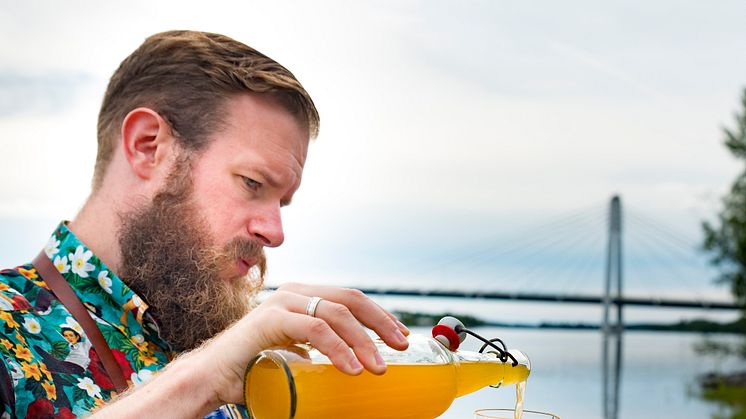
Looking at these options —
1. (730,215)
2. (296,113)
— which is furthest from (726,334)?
(296,113)

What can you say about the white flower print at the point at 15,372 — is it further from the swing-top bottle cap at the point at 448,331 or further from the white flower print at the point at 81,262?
the swing-top bottle cap at the point at 448,331

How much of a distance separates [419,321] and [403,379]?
8581mm

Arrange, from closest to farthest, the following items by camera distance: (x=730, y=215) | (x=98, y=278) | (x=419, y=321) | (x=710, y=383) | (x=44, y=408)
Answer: (x=44, y=408), (x=98, y=278), (x=419, y=321), (x=730, y=215), (x=710, y=383)

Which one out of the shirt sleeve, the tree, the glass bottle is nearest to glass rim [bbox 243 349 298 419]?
the glass bottle

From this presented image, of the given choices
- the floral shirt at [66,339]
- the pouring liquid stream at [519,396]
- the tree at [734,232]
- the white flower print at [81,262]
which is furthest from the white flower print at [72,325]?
the tree at [734,232]

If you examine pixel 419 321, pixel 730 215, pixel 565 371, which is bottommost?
pixel 565 371

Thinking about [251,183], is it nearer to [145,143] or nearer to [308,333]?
[145,143]

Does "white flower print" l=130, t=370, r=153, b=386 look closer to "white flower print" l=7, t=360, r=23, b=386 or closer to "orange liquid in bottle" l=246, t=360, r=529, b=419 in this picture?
"white flower print" l=7, t=360, r=23, b=386

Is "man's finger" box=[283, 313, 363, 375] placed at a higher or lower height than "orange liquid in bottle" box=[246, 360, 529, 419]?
higher

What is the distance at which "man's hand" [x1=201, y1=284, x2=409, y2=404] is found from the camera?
2.75ft

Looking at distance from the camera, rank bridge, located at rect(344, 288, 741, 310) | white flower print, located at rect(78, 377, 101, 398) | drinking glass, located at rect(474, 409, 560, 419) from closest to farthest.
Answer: drinking glass, located at rect(474, 409, 560, 419) → white flower print, located at rect(78, 377, 101, 398) → bridge, located at rect(344, 288, 741, 310)

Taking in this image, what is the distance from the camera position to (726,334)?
15.8 meters

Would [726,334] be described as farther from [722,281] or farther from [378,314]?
[378,314]

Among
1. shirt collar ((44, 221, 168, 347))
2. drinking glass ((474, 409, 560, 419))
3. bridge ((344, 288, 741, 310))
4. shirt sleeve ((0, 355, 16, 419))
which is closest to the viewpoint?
drinking glass ((474, 409, 560, 419))
